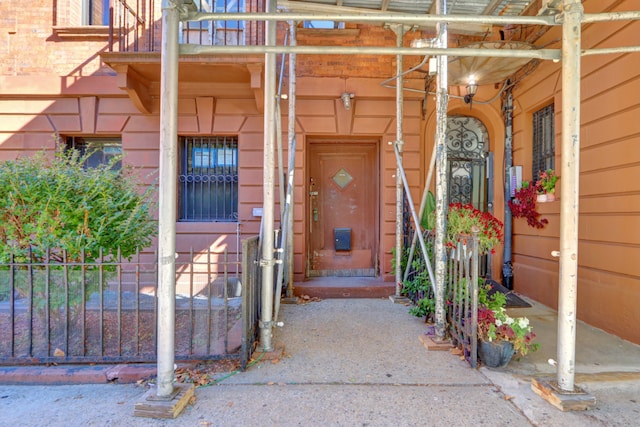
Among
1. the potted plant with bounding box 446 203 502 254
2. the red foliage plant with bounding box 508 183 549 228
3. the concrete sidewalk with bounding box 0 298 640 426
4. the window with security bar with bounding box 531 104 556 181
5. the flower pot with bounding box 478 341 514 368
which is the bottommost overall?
the concrete sidewalk with bounding box 0 298 640 426

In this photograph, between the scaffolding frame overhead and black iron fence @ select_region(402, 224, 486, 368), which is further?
black iron fence @ select_region(402, 224, 486, 368)

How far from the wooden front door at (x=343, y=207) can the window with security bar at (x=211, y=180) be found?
1488 millimetres

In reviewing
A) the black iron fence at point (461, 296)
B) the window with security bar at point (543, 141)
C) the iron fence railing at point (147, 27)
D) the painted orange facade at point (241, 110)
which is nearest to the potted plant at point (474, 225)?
the black iron fence at point (461, 296)

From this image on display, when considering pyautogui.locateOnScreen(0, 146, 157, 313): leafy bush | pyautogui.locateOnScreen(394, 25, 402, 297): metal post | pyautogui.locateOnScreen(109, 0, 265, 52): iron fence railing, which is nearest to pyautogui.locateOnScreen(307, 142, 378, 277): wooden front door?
pyautogui.locateOnScreen(394, 25, 402, 297): metal post

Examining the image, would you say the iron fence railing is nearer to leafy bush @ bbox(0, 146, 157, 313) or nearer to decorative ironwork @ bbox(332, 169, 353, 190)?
decorative ironwork @ bbox(332, 169, 353, 190)

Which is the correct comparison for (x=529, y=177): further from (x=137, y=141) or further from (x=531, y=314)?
(x=137, y=141)

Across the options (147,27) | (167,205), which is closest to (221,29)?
(147,27)

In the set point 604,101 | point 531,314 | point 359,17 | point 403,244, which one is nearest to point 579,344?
point 531,314

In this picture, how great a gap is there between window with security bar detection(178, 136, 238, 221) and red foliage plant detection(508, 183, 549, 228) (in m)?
5.03

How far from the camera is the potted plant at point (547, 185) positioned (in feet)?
18.0

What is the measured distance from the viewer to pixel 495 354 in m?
3.33

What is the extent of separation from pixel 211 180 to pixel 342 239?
268 cm

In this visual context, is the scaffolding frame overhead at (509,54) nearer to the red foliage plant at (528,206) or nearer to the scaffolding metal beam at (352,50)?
the scaffolding metal beam at (352,50)

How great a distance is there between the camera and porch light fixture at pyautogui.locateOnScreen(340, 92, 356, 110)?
20.0 ft
